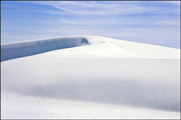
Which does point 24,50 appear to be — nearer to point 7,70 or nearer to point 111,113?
point 7,70

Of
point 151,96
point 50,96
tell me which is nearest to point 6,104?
point 50,96

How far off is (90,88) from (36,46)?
27.3 metres

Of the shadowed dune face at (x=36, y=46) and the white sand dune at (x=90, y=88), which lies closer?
the white sand dune at (x=90, y=88)

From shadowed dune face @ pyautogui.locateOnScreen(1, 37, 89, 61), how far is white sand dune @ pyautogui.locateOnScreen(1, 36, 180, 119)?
→ 65.8 ft

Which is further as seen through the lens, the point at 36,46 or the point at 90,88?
the point at 36,46

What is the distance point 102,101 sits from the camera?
32.9 ft

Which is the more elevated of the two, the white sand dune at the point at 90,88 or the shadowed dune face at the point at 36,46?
the white sand dune at the point at 90,88

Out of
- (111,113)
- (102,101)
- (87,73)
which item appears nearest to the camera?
(111,113)

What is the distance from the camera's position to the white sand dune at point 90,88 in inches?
349

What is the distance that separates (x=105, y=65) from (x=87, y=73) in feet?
5.73

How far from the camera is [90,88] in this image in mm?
10820

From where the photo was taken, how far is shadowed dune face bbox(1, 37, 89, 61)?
1366 inches

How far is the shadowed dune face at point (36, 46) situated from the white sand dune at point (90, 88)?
65.8ft

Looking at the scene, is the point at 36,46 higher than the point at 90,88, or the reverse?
the point at 90,88
